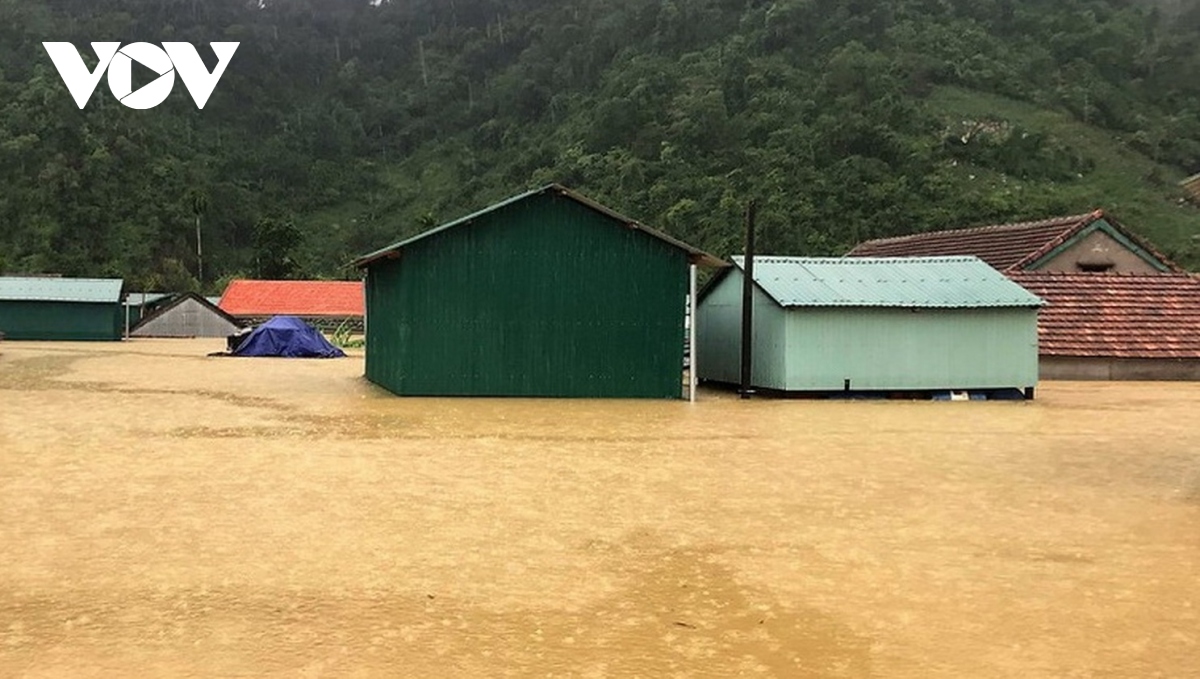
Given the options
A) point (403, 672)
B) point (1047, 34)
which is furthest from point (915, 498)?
point (1047, 34)

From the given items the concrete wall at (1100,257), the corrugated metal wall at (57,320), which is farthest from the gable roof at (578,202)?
the corrugated metal wall at (57,320)

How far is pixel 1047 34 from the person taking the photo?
72562mm

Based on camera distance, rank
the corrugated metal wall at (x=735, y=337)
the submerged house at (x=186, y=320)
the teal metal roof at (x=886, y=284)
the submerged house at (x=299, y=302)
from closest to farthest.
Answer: the corrugated metal wall at (x=735, y=337) < the teal metal roof at (x=886, y=284) < the submerged house at (x=186, y=320) < the submerged house at (x=299, y=302)

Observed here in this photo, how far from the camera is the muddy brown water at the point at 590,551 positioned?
4.81 meters

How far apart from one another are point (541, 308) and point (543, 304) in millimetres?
87

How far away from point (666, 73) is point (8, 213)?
146 ft

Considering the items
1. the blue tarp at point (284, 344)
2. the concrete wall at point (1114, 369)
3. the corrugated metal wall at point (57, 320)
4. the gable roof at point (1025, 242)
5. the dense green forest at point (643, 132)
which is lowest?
the concrete wall at point (1114, 369)

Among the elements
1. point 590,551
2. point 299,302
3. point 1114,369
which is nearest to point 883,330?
point 1114,369

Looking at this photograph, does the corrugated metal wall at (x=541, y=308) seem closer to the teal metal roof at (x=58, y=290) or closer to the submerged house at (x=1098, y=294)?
the submerged house at (x=1098, y=294)

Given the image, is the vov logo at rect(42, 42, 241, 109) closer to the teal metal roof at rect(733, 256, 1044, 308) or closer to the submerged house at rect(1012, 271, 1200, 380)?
the teal metal roof at rect(733, 256, 1044, 308)

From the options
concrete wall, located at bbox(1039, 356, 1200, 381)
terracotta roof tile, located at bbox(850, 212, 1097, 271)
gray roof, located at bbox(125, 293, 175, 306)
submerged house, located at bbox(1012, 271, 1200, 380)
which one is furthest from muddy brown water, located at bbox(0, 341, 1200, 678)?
gray roof, located at bbox(125, 293, 175, 306)

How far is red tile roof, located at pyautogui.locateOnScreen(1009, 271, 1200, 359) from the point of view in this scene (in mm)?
24609

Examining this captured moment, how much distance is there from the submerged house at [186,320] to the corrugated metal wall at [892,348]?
116 ft

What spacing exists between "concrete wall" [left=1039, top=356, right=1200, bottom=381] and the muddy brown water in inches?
464
